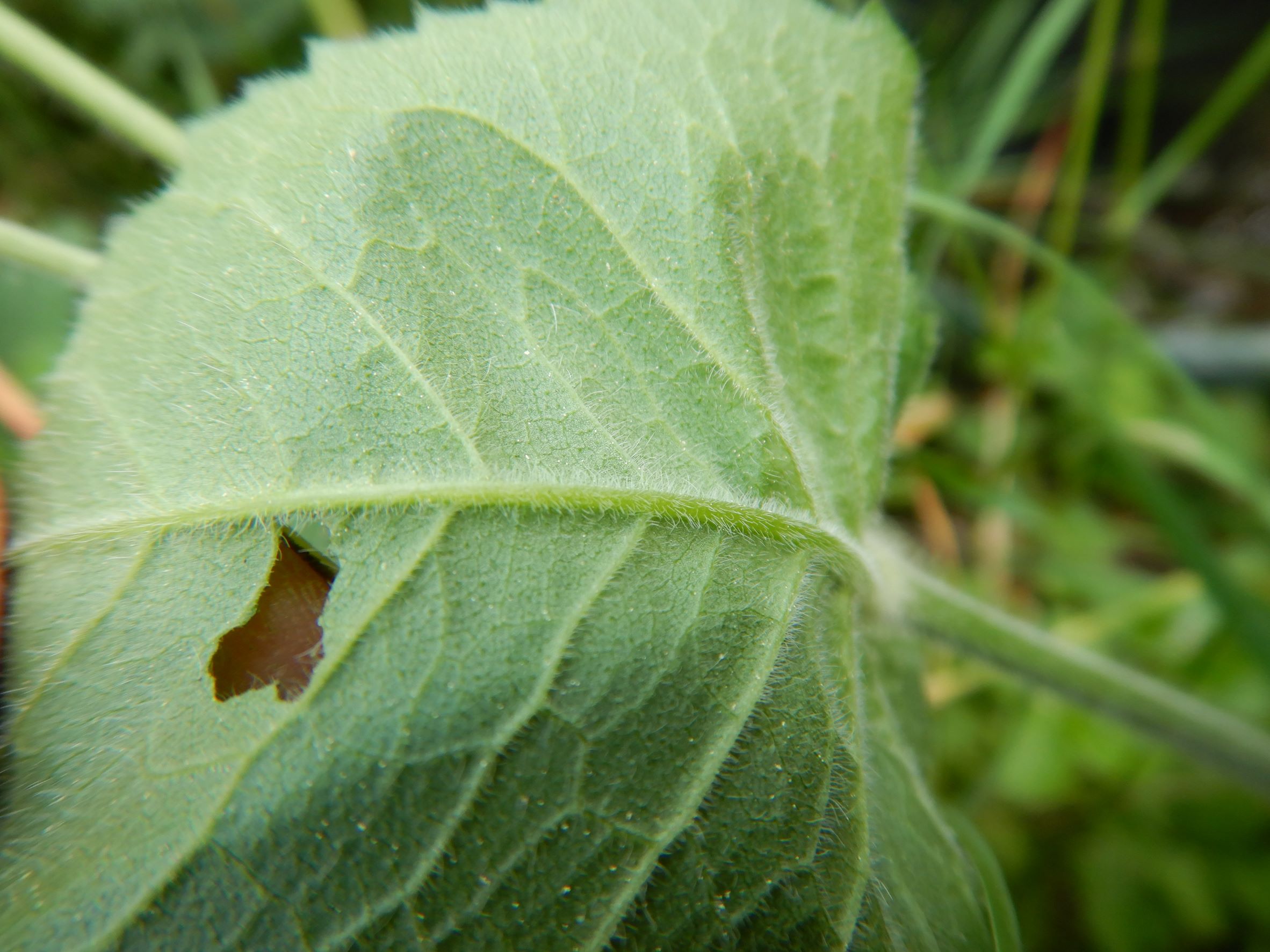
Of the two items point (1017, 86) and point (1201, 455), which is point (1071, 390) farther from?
point (1017, 86)

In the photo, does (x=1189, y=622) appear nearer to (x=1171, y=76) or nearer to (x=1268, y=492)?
(x=1268, y=492)

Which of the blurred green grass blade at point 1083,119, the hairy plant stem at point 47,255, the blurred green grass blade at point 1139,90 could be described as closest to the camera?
the hairy plant stem at point 47,255

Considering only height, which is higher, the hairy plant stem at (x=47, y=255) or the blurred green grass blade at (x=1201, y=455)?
the hairy plant stem at (x=47, y=255)

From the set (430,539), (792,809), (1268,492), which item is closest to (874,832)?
(792,809)

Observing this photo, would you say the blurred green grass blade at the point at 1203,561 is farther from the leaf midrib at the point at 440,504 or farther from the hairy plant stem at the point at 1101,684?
the leaf midrib at the point at 440,504

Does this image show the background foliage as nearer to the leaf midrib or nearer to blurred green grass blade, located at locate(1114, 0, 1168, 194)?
blurred green grass blade, located at locate(1114, 0, 1168, 194)

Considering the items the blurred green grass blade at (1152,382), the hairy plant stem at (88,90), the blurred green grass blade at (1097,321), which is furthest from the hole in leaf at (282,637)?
the blurred green grass blade at (1152,382)
